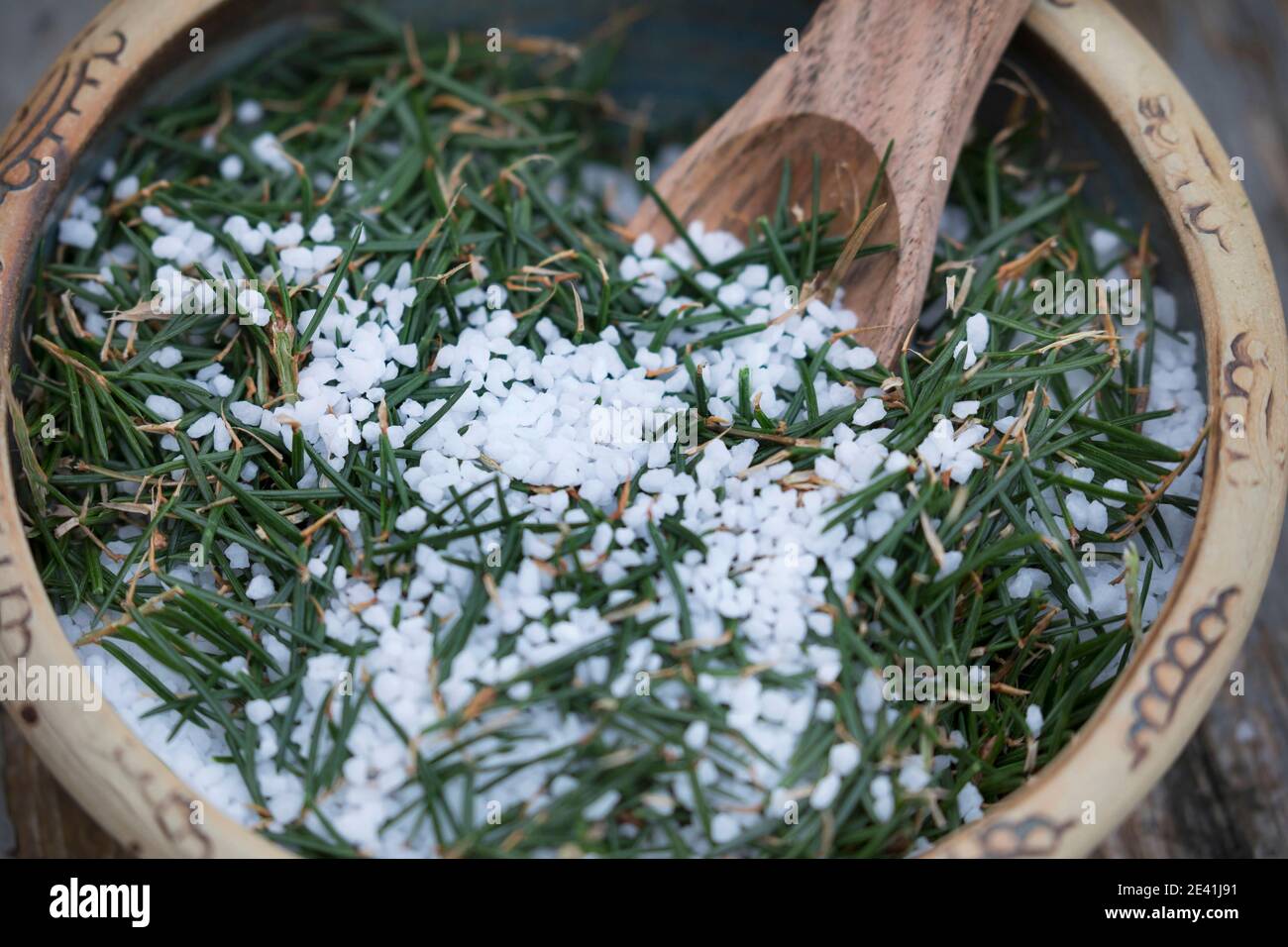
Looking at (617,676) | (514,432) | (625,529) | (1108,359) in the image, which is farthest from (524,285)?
(1108,359)

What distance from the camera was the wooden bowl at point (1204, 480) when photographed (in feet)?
2.42

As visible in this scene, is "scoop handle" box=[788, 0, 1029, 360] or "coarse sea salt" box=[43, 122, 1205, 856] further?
"scoop handle" box=[788, 0, 1029, 360]

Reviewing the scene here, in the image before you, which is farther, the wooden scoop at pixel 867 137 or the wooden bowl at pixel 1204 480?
the wooden scoop at pixel 867 137

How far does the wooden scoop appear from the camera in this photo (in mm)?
993

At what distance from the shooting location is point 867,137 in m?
1.04

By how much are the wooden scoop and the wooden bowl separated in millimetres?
92

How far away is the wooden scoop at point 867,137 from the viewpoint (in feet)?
3.26

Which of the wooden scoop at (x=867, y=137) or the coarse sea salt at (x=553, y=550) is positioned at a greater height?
the wooden scoop at (x=867, y=137)

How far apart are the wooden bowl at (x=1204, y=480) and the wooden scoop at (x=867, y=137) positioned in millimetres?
92

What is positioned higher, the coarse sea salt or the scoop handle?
the scoop handle

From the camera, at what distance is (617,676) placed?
0.79 meters

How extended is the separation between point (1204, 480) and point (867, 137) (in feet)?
1.43

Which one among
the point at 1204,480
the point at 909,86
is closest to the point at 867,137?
the point at 909,86
